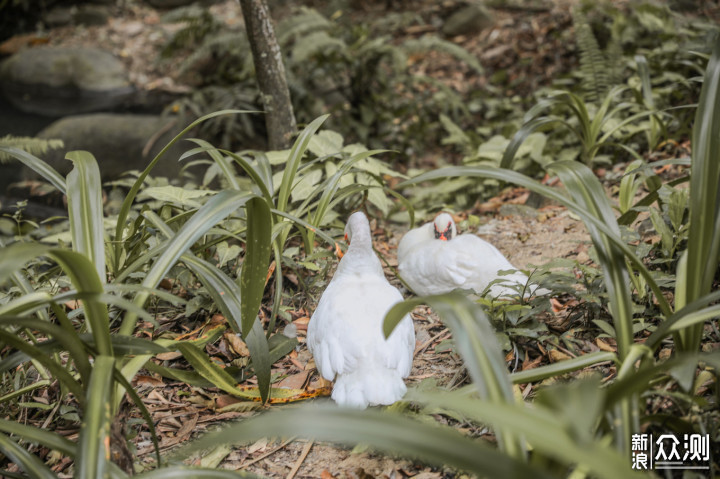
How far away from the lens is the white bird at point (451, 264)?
238 cm

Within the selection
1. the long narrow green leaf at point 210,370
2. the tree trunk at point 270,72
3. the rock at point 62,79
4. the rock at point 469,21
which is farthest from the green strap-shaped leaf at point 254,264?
the rock at point 62,79

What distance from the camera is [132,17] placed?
874cm

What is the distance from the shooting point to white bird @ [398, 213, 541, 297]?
2381mm

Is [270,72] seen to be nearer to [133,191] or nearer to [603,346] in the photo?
[133,191]

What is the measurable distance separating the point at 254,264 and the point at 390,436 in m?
0.85

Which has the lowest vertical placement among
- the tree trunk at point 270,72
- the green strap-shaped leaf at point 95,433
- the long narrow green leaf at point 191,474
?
the long narrow green leaf at point 191,474

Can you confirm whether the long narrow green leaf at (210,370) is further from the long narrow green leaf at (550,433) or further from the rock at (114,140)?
the rock at (114,140)

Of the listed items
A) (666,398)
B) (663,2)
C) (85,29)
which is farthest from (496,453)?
(85,29)

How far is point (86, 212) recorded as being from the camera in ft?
4.70

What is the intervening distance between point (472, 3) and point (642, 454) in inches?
259

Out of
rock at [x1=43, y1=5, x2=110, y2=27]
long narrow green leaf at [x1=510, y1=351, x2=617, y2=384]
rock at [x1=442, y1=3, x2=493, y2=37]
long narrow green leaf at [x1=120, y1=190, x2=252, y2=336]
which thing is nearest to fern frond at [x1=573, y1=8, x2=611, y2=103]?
rock at [x1=442, y1=3, x2=493, y2=37]

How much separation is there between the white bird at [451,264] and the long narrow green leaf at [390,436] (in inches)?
60.7

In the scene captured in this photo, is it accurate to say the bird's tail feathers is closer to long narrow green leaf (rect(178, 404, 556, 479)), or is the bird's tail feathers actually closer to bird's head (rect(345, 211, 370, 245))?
bird's head (rect(345, 211, 370, 245))

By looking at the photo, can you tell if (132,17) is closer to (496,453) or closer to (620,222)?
(620,222)
